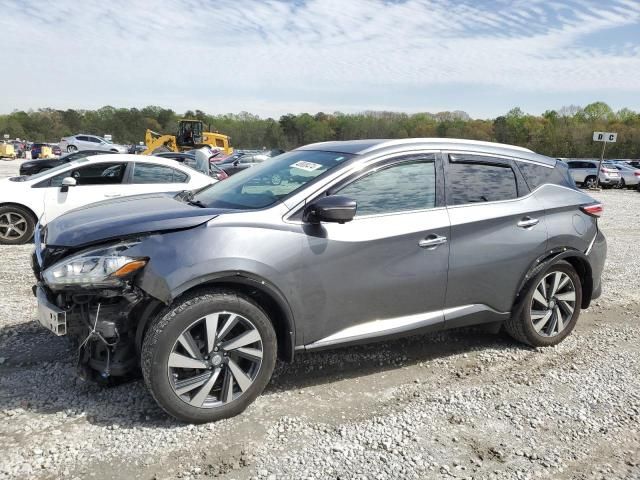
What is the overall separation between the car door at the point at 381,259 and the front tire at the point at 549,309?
3.02 feet

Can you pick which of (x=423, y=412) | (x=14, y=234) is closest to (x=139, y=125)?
(x=14, y=234)

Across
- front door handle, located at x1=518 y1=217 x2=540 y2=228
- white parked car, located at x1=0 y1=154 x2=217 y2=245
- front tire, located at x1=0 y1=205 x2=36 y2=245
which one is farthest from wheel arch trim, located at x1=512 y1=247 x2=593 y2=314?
front tire, located at x1=0 y1=205 x2=36 y2=245

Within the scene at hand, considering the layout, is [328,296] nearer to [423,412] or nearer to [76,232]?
[423,412]

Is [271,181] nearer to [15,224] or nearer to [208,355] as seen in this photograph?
[208,355]

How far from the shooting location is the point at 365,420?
3.17 m

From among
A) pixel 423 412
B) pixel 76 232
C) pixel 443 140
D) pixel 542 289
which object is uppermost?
pixel 443 140

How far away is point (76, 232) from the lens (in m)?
3.11

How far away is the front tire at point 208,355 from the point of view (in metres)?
2.88

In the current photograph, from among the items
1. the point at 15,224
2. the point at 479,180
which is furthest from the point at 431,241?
the point at 15,224

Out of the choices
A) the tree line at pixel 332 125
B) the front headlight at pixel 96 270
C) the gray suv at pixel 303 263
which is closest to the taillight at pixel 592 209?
the gray suv at pixel 303 263

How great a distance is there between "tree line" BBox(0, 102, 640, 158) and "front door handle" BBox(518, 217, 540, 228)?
274 ft

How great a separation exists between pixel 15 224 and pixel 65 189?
3.24ft

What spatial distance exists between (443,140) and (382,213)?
35.4 inches

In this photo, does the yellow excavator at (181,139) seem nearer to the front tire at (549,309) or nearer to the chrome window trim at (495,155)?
the chrome window trim at (495,155)
